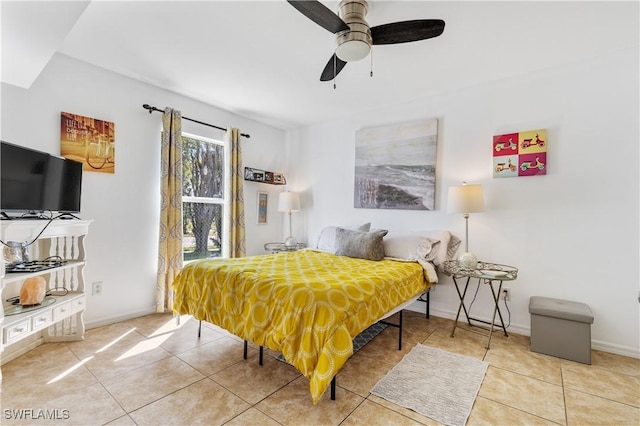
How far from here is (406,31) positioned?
74.9 inches

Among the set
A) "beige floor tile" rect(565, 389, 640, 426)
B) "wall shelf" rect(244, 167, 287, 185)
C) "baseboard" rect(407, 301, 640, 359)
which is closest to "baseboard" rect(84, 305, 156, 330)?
"wall shelf" rect(244, 167, 287, 185)

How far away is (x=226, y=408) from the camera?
1.74 m

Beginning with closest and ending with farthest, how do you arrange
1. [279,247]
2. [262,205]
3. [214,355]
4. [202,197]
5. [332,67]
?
[332,67], [214,355], [202,197], [279,247], [262,205]

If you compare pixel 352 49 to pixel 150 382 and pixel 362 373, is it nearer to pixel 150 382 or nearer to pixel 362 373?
pixel 362 373

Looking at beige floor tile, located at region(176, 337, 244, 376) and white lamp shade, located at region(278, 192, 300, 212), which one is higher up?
white lamp shade, located at region(278, 192, 300, 212)

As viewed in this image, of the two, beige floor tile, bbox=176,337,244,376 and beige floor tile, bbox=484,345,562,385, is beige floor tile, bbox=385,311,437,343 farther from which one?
beige floor tile, bbox=176,337,244,376

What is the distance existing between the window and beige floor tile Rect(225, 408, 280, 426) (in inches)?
94.0

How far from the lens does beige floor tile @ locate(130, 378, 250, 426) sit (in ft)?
5.34

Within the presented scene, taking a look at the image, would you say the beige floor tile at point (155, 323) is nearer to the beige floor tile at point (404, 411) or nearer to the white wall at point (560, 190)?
the beige floor tile at point (404, 411)

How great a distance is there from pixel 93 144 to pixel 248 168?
6.00ft

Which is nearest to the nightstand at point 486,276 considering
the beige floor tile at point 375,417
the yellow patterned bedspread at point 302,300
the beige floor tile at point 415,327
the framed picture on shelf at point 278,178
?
the beige floor tile at point 415,327

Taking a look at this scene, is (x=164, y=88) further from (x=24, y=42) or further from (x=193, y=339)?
(x=193, y=339)

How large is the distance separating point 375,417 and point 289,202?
10.1ft

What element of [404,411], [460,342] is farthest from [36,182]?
[460,342]
